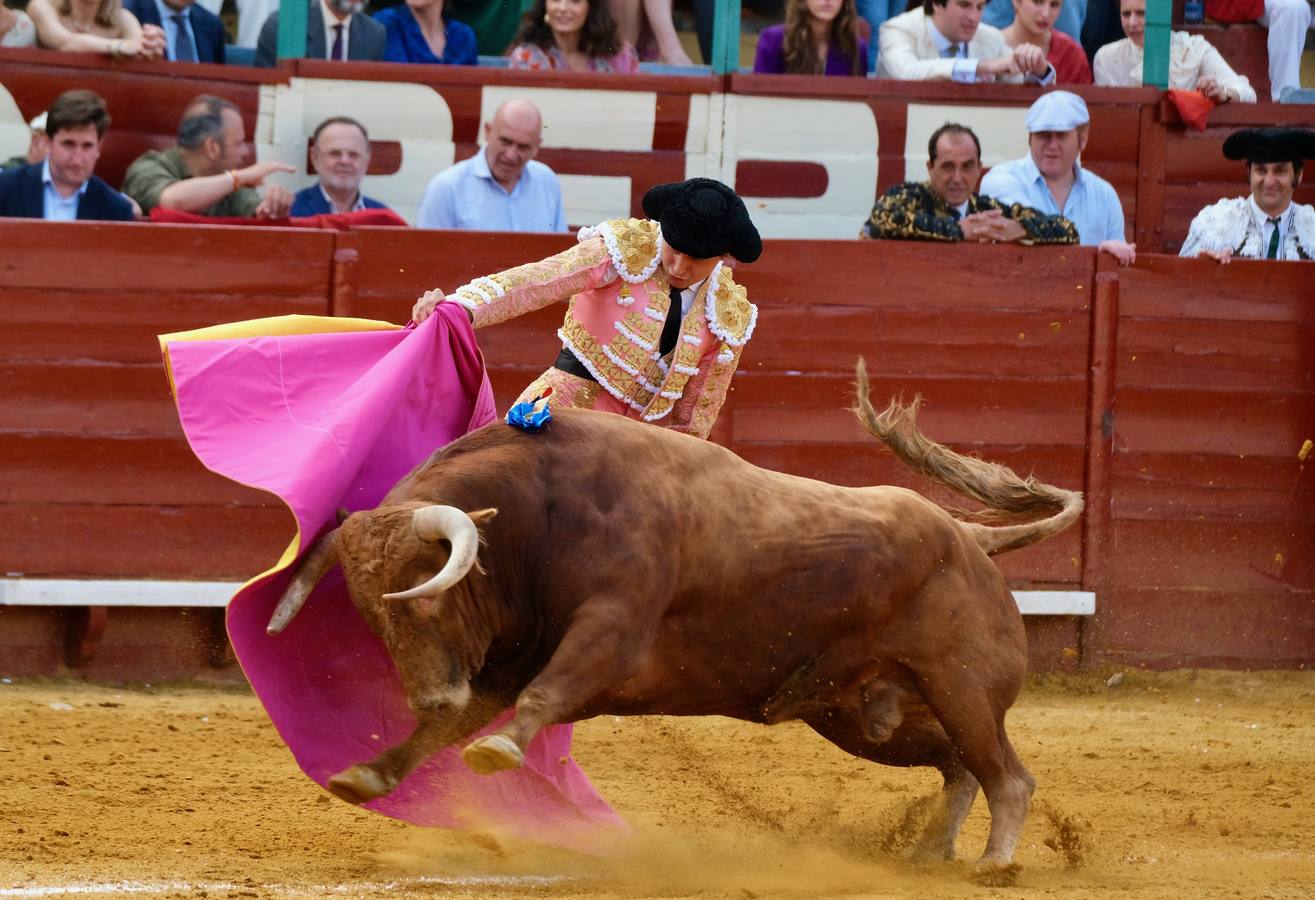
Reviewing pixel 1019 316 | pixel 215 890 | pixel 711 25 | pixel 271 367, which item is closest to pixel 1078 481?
pixel 1019 316

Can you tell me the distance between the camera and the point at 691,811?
15.7ft

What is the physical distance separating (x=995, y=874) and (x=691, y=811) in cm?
103

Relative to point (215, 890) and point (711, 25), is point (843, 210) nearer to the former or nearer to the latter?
point (711, 25)

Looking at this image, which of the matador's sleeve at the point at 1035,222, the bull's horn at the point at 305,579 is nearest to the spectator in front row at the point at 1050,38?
the matador's sleeve at the point at 1035,222

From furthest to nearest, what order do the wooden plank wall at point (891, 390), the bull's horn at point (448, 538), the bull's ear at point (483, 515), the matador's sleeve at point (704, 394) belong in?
the wooden plank wall at point (891, 390), the matador's sleeve at point (704, 394), the bull's ear at point (483, 515), the bull's horn at point (448, 538)

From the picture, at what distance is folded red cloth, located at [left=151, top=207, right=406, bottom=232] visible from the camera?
6176 mm

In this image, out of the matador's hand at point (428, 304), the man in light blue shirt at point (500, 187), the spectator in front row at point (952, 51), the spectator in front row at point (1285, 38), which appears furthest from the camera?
the spectator in front row at point (1285, 38)

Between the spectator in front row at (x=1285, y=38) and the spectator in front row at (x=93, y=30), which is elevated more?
the spectator in front row at (x=1285, y=38)

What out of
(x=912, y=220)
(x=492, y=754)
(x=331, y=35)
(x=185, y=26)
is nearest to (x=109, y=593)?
(x=185, y=26)

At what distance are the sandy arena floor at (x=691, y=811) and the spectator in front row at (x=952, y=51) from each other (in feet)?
8.05

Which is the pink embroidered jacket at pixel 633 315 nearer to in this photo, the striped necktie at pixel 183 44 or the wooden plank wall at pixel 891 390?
the wooden plank wall at pixel 891 390

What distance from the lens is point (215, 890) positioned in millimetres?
3453

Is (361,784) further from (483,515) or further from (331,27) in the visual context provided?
(331,27)

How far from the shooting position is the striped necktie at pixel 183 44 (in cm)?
683
